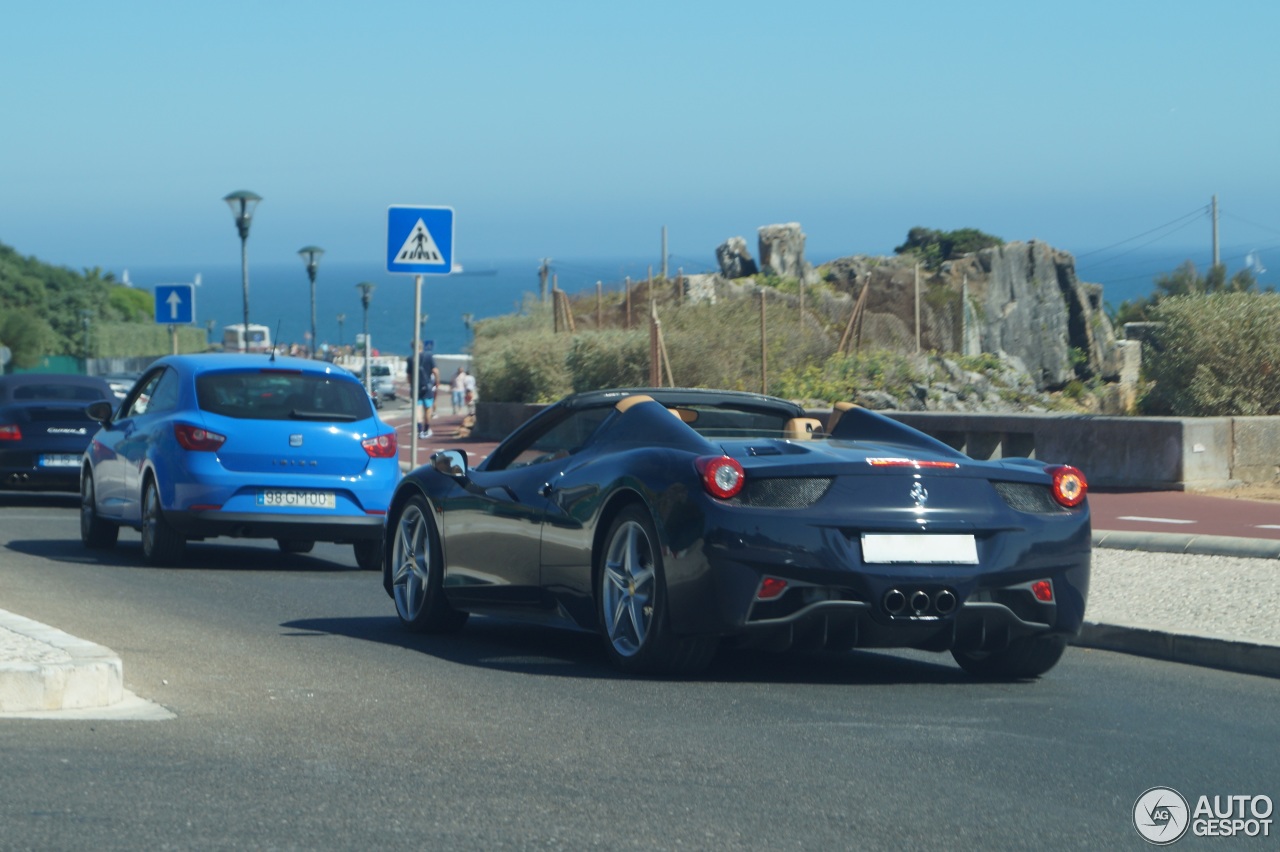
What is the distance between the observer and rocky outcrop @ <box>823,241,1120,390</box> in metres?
29.3

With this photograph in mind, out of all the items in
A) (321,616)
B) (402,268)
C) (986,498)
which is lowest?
(321,616)

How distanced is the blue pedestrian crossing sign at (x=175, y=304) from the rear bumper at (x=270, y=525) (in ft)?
63.1

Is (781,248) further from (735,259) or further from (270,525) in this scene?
(270,525)

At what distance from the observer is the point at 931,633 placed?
7.24 metres

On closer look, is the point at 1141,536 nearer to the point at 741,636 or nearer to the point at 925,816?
the point at 741,636

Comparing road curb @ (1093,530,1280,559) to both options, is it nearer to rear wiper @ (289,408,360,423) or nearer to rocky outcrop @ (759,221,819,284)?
rear wiper @ (289,408,360,423)

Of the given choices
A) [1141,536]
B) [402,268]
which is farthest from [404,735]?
[402,268]

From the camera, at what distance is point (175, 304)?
105 ft

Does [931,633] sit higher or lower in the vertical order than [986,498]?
lower

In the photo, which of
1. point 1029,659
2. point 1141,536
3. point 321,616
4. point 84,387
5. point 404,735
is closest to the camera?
point 404,735

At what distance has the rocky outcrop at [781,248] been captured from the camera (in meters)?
44.0

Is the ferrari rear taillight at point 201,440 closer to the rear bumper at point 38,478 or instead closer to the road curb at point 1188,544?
the road curb at point 1188,544

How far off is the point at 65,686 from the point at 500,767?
1.92 metres

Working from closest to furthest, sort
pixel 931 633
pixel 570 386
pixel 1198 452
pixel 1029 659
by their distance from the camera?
pixel 931 633, pixel 1029 659, pixel 1198 452, pixel 570 386
